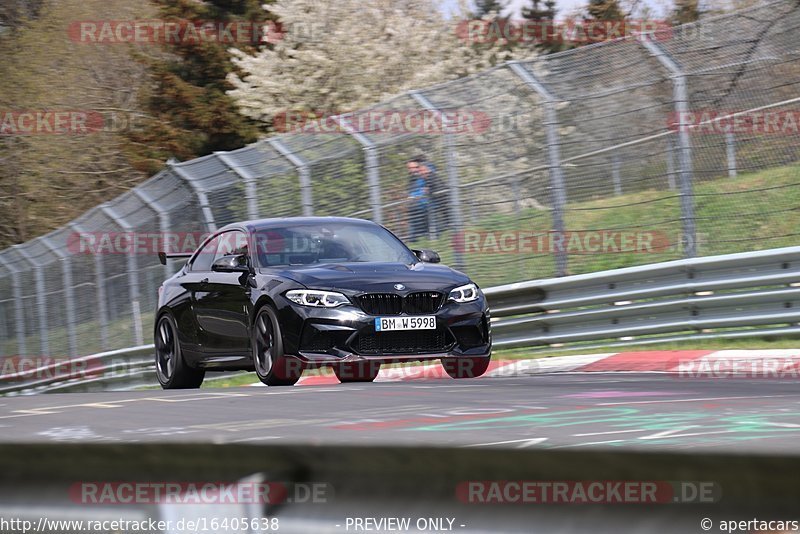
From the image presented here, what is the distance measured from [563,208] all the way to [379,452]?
11263mm

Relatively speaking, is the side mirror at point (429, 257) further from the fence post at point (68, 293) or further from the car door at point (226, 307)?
the fence post at point (68, 293)

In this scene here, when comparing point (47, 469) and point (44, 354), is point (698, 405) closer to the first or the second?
point (47, 469)

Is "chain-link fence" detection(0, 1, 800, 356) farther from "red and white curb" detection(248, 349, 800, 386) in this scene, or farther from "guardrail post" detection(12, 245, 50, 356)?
"guardrail post" detection(12, 245, 50, 356)

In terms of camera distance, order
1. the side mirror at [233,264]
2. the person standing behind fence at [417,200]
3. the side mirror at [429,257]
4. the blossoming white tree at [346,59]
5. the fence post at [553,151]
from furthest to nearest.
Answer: the blossoming white tree at [346,59]
the person standing behind fence at [417,200]
the fence post at [553,151]
the side mirror at [429,257]
the side mirror at [233,264]

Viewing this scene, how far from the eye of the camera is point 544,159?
13.1 meters

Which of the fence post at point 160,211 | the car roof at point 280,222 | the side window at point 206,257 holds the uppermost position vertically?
the fence post at point 160,211

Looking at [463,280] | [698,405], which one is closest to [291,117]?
[463,280]

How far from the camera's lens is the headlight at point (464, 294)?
9855 mm

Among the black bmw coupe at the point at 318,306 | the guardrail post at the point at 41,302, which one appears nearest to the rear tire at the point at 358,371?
the black bmw coupe at the point at 318,306

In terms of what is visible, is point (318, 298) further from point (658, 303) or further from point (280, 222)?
point (658, 303)

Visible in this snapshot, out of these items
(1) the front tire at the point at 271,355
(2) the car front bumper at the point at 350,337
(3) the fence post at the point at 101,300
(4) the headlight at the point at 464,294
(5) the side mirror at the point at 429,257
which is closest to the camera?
(2) the car front bumper at the point at 350,337

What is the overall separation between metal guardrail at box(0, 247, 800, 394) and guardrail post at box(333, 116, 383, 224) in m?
1.83

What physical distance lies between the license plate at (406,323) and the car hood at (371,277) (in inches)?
8.5

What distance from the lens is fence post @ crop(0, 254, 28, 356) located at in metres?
23.3
